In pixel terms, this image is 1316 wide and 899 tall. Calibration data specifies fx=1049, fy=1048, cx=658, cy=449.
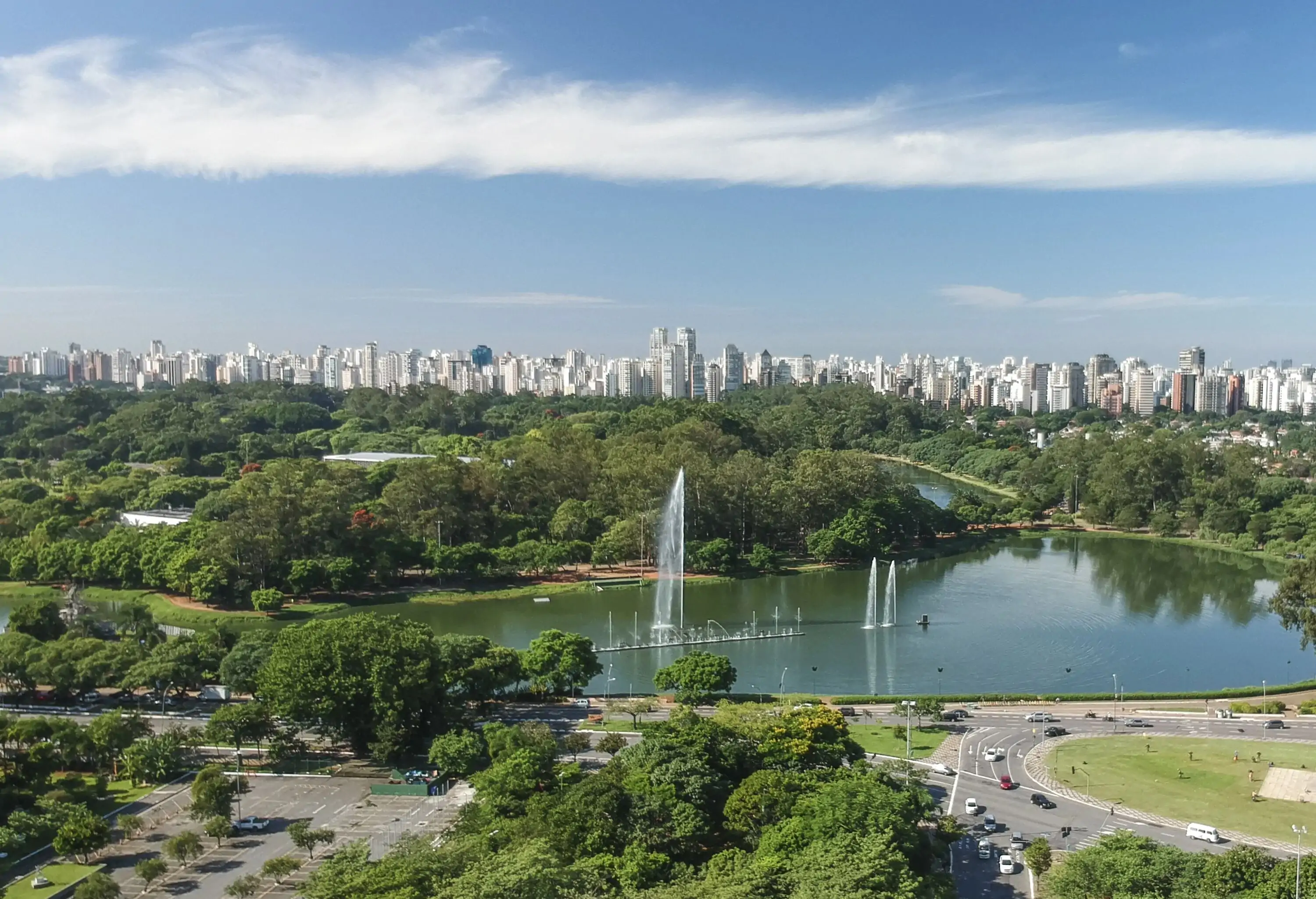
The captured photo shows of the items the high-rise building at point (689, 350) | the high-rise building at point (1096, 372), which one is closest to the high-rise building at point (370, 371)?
the high-rise building at point (689, 350)

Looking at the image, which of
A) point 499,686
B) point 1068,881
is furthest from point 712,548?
point 1068,881

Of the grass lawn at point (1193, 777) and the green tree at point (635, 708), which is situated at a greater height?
the green tree at point (635, 708)

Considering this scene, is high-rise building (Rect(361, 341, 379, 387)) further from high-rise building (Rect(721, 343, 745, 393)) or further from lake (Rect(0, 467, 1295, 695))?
lake (Rect(0, 467, 1295, 695))

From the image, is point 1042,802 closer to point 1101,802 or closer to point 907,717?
point 1101,802

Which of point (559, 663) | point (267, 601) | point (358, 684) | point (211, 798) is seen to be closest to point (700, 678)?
point (559, 663)

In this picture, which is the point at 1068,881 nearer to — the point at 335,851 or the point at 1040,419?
the point at 335,851

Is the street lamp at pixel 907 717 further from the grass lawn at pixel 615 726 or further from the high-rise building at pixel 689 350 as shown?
the high-rise building at pixel 689 350
